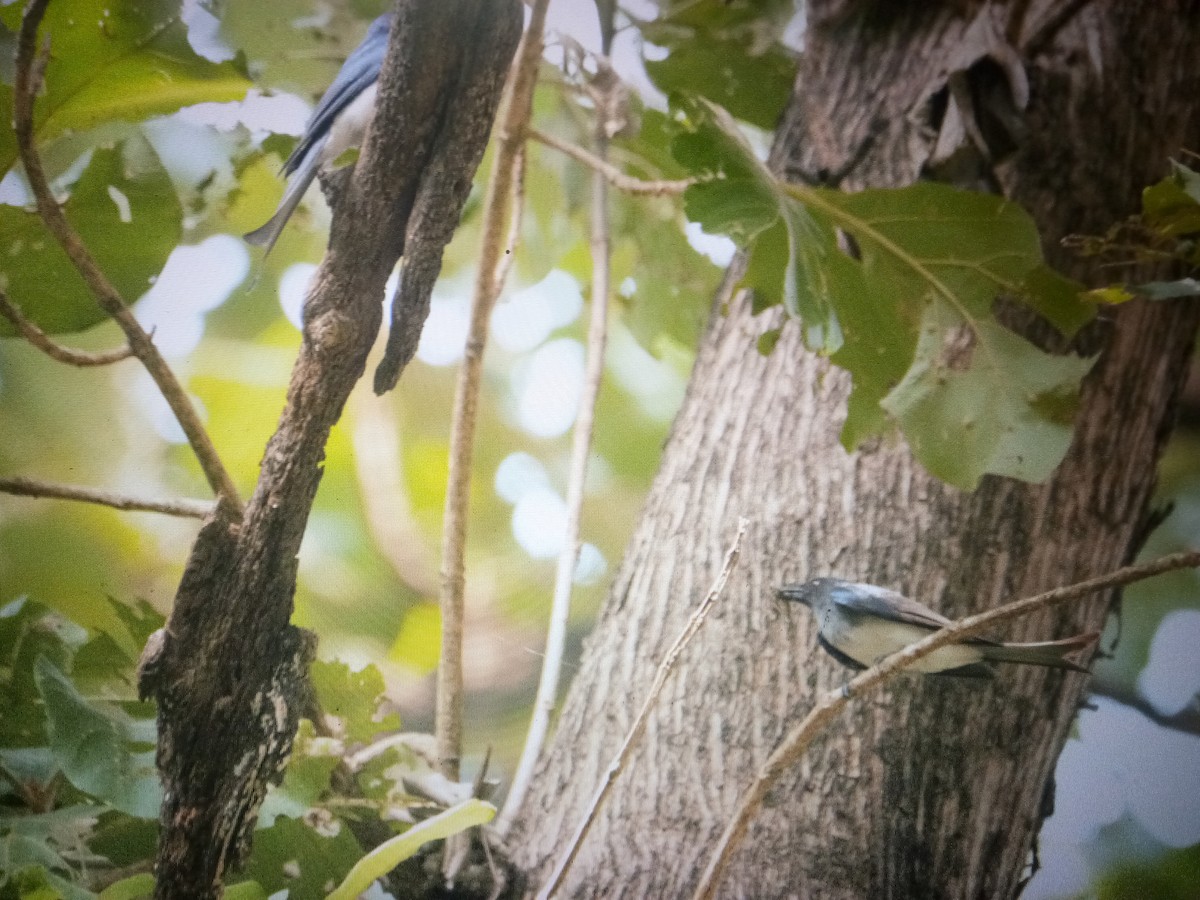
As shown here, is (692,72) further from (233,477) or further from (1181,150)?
(233,477)

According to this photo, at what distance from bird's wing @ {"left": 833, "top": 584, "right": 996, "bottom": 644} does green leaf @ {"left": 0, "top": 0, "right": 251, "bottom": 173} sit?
26.4 inches

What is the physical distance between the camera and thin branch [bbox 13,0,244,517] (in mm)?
724

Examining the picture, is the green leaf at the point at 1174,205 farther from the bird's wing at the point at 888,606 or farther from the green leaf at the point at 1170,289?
the bird's wing at the point at 888,606

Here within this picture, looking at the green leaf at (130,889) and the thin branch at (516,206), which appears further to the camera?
the thin branch at (516,206)

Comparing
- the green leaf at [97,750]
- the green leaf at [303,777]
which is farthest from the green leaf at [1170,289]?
the green leaf at [97,750]

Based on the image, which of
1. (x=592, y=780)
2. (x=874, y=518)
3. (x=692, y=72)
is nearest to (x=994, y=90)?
(x=692, y=72)

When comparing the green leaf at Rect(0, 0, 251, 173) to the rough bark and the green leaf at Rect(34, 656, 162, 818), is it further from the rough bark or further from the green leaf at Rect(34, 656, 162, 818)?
the green leaf at Rect(34, 656, 162, 818)

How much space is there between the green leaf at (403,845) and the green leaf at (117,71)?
602 mm

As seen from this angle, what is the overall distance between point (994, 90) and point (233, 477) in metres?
0.80

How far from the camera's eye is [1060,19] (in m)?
1.00

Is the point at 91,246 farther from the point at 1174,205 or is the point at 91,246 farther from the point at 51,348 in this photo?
the point at 1174,205

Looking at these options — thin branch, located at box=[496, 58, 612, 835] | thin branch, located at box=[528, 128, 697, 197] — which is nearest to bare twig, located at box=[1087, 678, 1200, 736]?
thin branch, located at box=[496, 58, 612, 835]

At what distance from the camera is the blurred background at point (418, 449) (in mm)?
765

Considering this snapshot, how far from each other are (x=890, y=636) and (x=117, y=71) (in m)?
0.78
